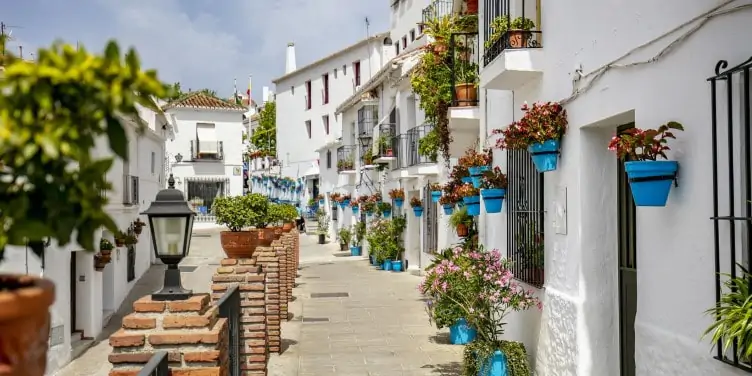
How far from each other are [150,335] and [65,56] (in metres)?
3.26

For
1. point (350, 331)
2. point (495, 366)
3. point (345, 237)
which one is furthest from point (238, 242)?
point (345, 237)

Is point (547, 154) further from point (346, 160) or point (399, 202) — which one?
point (346, 160)

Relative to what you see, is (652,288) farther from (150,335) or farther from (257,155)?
(257,155)

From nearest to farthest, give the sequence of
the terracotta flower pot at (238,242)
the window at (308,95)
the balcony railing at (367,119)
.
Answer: the terracotta flower pot at (238,242)
the balcony railing at (367,119)
the window at (308,95)

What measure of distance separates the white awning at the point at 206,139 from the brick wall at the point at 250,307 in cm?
3513

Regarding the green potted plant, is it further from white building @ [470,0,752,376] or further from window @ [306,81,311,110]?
white building @ [470,0,752,376]

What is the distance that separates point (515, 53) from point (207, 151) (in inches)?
1442

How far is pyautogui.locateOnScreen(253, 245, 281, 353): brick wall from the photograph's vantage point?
410 inches

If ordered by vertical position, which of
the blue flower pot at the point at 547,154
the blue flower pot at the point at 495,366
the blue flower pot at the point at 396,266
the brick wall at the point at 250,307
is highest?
the blue flower pot at the point at 547,154

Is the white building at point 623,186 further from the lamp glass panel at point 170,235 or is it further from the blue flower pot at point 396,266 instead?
the blue flower pot at point 396,266

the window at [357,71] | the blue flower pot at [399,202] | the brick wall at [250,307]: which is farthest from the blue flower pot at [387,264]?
the window at [357,71]

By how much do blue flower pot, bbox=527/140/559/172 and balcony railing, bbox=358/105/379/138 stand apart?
73.5ft

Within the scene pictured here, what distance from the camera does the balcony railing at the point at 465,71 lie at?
12.7m

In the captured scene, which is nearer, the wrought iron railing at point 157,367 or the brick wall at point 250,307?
the wrought iron railing at point 157,367
